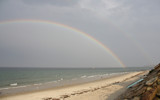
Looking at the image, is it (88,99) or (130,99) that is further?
(88,99)

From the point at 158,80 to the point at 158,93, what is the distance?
1766mm

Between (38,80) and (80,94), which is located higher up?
(80,94)

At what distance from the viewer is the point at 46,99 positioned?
1452 cm

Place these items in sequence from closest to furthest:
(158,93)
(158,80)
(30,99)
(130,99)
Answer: (158,93)
(130,99)
(158,80)
(30,99)

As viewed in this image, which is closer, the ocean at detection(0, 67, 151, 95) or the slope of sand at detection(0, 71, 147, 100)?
the slope of sand at detection(0, 71, 147, 100)

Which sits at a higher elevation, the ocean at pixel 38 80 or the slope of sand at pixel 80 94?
the slope of sand at pixel 80 94

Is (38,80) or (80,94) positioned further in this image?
(38,80)

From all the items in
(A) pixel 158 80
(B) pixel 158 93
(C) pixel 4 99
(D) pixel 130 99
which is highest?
(A) pixel 158 80

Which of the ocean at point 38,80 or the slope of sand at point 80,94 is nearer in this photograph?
the slope of sand at point 80,94

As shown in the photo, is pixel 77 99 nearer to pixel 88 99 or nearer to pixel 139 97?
pixel 88 99

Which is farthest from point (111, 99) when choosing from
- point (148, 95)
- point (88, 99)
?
point (148, 95)

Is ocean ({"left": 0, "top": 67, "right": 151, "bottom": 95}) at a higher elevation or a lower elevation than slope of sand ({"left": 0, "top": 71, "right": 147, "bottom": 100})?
lower

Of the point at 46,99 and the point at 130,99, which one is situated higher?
the point at 130,99

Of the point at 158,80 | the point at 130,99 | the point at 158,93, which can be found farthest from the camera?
the point at 158,80
